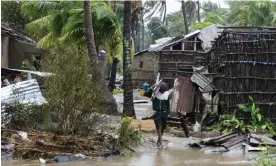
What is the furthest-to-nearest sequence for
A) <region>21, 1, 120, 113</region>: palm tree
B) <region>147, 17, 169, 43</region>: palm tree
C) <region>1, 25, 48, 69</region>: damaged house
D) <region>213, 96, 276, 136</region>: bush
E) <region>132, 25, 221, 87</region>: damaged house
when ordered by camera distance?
1. <region>147, 17, 169, 43</region>: palm tree
2. <region>132, 25, 221, 87</region>: damaged house
3. <region>1, 25, 48, 69</region>: damaged house
4. <region>21, 1, 120, 113</region>: palm tree
5. <region>213, 96, 276, 136</region>: bush

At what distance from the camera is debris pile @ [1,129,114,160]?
28.9ft

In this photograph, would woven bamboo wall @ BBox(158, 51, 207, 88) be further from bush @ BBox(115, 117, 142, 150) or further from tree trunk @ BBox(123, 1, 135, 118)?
bush @ BBox(115, 117, 142, 150)

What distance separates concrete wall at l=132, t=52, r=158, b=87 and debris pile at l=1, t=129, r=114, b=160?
2551cm

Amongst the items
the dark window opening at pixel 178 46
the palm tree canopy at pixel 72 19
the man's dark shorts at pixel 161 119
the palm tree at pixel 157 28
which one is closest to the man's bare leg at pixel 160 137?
the man's dark shorts at pixel 161 119

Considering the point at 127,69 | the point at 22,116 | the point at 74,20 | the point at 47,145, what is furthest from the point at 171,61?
the point at 47,145

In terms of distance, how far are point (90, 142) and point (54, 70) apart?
1.58m

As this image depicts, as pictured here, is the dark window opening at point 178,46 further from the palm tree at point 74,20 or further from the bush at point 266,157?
the bush at point 266,157

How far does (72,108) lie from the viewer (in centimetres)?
931

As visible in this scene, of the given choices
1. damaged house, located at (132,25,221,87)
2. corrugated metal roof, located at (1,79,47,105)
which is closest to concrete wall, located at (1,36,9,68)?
damaged house, located at (132,25,221,87)

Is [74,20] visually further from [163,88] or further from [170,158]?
[170,158]

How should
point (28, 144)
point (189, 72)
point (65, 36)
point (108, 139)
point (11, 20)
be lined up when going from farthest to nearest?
1. point (11, 20)
2. point (65, 36)
3. point (189, 72)
4. point (108, 139)
5. point (28, 144)

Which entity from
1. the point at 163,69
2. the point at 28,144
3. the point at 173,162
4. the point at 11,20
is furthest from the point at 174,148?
the point at 11,20

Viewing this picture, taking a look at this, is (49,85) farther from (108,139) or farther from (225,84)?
(225,84)

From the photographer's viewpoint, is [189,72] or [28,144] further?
[189,72]
